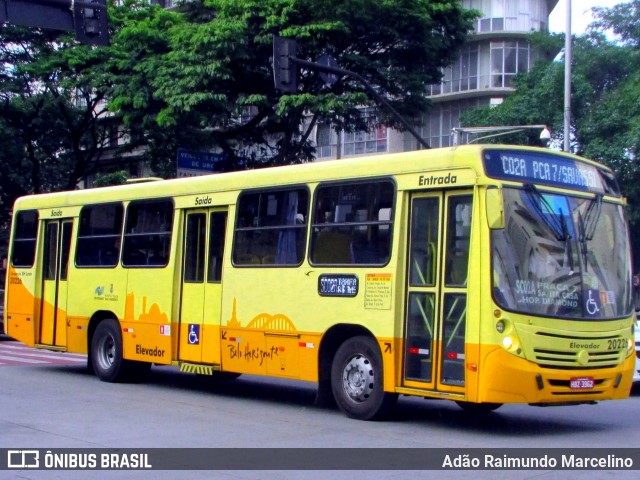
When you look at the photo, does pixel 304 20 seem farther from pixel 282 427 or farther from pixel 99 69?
pixel 282 427

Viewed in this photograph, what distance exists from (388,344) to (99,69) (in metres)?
20.1

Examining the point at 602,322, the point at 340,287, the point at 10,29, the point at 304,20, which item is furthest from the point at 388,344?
the point at 10,29

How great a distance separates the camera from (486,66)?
156 feet

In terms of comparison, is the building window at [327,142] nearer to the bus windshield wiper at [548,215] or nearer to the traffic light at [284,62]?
the traffic light at [284,62]

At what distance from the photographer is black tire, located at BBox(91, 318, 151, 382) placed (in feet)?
52.0

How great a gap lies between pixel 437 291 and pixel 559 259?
1.42 metres

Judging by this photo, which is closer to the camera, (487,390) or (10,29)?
(487,390)

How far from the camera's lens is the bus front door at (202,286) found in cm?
1395

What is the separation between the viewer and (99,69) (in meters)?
28.8

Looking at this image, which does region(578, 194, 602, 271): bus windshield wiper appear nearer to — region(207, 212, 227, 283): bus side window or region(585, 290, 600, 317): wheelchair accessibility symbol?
region(585, 290, 600, 317): wheelchair accessibility symbol

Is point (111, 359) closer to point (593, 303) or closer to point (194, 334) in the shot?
point (194, 334)

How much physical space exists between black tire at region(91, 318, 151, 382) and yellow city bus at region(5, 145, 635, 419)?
71cm

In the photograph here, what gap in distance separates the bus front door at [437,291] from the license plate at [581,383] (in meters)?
1.23

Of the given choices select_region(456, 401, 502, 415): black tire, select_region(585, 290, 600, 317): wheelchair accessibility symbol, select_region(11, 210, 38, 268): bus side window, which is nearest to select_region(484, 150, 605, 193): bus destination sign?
select_region(585, 290, 600, 317): wheelchair accessibility symbol
